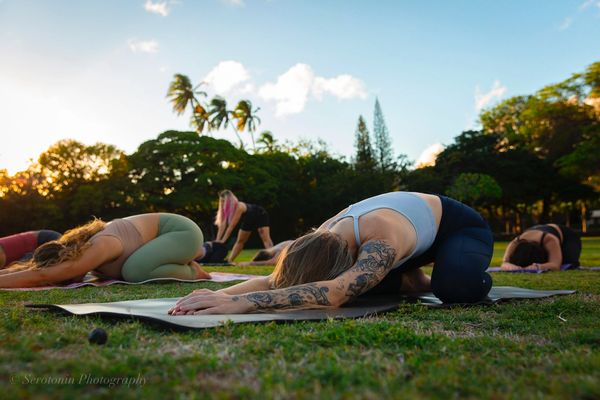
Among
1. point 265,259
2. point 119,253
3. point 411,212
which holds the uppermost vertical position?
point 411,212

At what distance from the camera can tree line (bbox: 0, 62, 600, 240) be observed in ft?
91.2

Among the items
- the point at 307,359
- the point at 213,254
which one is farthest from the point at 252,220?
the point at 307,359

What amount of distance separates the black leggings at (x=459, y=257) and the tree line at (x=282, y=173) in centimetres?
2557

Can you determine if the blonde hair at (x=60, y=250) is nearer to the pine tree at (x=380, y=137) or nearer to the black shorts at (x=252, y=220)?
the black shorts at (x=252, y=220)

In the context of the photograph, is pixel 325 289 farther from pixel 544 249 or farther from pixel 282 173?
pixel 282 173

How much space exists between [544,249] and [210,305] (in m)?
6.88

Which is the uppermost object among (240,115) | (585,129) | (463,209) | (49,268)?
(240,115)

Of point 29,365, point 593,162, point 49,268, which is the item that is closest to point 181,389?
point 29,365

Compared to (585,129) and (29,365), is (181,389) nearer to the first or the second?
(29,365)

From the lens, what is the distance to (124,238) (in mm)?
5270

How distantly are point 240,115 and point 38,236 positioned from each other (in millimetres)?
31119

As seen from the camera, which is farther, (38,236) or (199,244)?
(38,236)

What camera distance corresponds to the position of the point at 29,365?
1.53m

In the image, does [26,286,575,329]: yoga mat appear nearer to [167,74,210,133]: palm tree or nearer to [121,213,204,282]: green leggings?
[121,213,204,282]: green leggings
